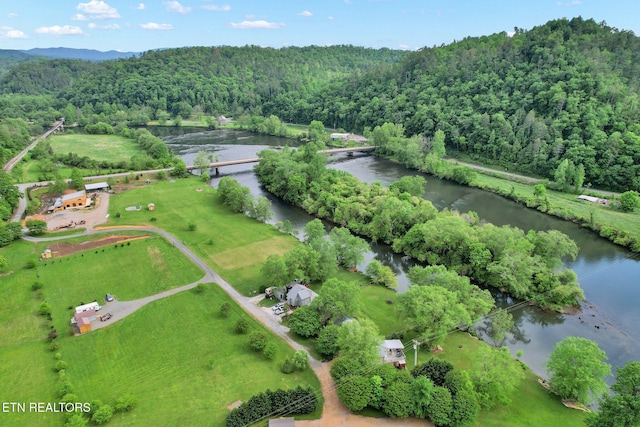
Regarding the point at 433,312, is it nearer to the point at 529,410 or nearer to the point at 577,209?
the point at 529,410

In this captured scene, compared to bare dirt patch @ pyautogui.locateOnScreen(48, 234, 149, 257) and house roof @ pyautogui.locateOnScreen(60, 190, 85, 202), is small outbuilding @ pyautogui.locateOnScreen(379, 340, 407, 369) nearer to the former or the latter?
bare dirt patch @ pyautogui.locateOnScreen(48, 234, 149, 257)

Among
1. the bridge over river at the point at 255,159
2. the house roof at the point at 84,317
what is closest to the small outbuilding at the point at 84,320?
the house roof at the point at 84,317

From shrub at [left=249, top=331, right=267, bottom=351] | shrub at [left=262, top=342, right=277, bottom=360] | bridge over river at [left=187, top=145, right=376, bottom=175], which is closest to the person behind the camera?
shrub at [left=262, top=342, right=277, bottom=360]

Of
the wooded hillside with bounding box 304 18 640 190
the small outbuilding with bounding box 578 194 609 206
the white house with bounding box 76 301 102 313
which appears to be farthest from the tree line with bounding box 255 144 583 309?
the wooded hillside with bounding box 304 18 640 190

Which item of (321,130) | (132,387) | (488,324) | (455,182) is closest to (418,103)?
(321,130)

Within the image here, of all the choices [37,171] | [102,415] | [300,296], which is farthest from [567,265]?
[37,171]
